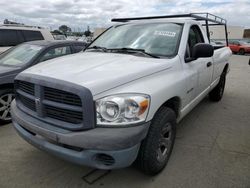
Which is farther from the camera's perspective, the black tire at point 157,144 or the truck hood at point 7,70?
the truck hood at point 7,70

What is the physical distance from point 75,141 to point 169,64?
1507 mm

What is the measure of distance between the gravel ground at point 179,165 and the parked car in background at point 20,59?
19.2 inches

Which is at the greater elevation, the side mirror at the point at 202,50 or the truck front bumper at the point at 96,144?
the side mirror at the point at 202,50

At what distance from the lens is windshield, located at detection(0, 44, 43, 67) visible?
4988mm

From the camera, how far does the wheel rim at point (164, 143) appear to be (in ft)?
9.41

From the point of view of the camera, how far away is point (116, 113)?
229 cm

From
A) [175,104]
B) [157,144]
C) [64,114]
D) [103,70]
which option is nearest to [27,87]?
[64,114]

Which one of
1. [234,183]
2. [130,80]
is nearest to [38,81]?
[130,80]

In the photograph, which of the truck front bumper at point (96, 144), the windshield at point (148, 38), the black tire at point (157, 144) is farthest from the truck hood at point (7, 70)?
the black tire at point (157, 144)

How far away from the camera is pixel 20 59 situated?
508 centimetres

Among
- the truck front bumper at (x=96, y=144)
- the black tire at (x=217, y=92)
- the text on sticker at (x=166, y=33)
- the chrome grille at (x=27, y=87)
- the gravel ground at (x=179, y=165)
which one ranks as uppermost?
the text on sticker at (x=166, y=33)

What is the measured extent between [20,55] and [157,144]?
3.87 metres

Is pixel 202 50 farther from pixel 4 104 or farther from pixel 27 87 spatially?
pixel 4 104

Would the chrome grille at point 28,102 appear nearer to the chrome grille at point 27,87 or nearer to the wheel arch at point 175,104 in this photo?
the chrome grille at point 27,87
